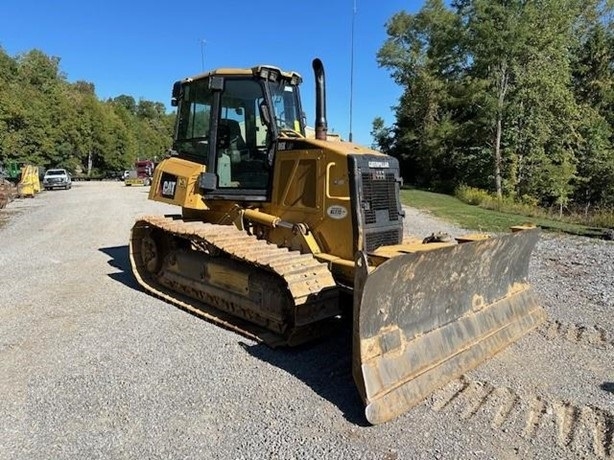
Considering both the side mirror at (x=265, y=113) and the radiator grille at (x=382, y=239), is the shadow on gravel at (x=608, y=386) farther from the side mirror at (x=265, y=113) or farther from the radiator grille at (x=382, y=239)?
the side mirror at (x=265, y=113)

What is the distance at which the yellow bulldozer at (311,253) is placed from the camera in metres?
4.16

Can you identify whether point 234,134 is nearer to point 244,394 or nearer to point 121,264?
point 244,394

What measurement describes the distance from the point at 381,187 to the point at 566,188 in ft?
80.8

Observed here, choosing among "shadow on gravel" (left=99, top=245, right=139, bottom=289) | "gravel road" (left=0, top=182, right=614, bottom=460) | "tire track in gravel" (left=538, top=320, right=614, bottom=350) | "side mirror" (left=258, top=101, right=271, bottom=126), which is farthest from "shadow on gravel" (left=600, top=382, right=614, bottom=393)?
"shadow on gravel" (left=99, top=245, right=139, bottom=289)

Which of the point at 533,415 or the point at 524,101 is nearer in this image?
the point at 533,415

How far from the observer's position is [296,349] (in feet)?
16.5

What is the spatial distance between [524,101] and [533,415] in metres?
27.1

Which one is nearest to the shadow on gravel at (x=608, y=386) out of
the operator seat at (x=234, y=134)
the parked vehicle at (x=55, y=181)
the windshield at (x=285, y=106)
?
the windshield at (x=285, y=106)

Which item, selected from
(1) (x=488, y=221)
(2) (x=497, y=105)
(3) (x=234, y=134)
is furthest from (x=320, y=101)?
(2) (x=497, y=105)

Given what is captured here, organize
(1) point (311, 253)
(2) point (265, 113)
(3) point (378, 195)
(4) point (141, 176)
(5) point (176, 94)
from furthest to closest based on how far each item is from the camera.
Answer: (4) point (141, 176) → (5) point (176, 94) → (2) point (265, 113) → (3) point (378, 195) → (1) point (311, 253)

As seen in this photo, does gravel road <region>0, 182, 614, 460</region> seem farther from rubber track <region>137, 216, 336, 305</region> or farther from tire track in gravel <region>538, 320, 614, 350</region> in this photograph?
rubber track <region>137, 216, 336, 305</region>

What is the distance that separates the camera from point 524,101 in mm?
27500

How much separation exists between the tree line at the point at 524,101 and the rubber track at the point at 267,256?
949 inches

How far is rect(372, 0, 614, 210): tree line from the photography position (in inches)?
1044
